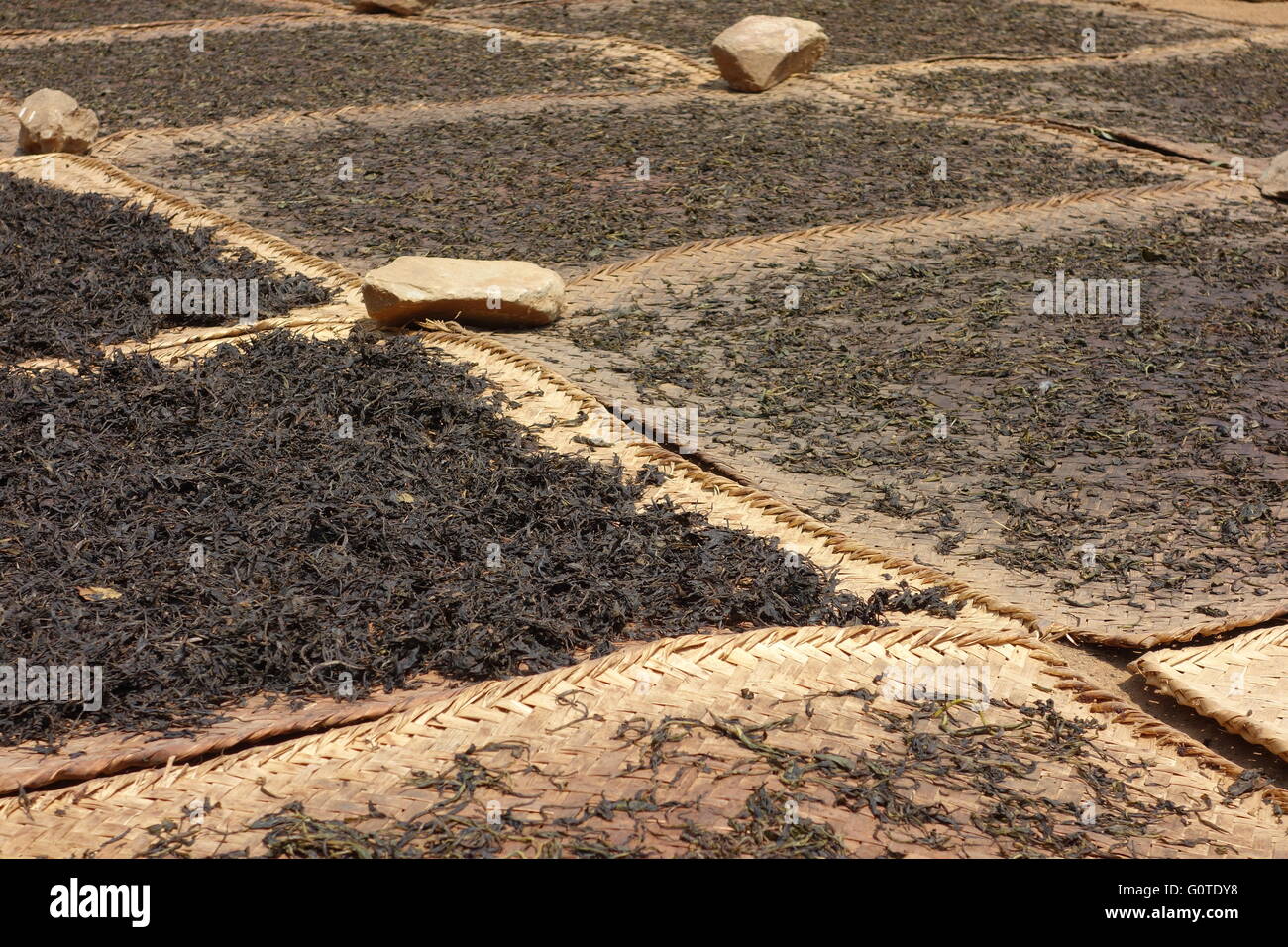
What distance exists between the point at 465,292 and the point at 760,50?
532 cm

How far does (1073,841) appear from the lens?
2771 mm

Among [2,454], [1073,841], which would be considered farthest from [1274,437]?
[2,454]

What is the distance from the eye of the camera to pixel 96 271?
20.0 feet

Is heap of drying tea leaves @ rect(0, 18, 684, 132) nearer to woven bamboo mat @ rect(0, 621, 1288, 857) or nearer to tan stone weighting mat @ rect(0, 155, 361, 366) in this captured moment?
tan stone weighting mat @ rect(0, 155, 361, 366)

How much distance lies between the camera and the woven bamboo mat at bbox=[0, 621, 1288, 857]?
8.95ft

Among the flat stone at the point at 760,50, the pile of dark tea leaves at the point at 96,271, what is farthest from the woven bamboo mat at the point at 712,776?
the flat stone at the point at 760,50

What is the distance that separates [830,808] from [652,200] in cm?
535

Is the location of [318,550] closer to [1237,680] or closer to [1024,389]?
[1237,680]

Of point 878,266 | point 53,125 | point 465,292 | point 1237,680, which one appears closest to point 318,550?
point 465,292

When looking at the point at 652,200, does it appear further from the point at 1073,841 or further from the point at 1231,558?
the point at 1073,841

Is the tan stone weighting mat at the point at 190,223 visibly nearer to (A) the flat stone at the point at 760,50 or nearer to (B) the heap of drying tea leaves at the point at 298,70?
(B) the heap of drying tea leaves at the point at 298,70

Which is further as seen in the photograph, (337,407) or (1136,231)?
(1136,231)

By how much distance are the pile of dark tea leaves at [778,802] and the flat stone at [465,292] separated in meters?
2.98

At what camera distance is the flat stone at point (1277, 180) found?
26.1ft
